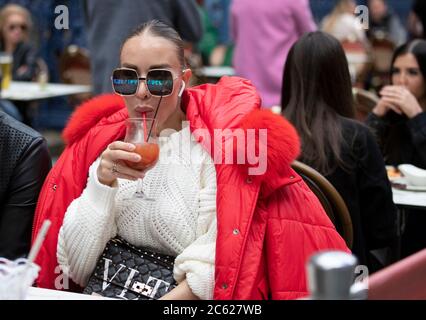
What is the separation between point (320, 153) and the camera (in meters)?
2.69

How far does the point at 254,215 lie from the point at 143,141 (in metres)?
0.33

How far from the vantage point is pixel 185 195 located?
6.42 ft

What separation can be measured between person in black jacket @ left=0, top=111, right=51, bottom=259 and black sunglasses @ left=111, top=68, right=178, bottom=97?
0.97 feet

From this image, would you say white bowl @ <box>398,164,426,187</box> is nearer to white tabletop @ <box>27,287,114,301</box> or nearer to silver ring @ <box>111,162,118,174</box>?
silver ring @ <box>111,162,118,174</box>

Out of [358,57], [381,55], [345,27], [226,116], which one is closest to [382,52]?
[381,55]

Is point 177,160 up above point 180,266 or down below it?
above

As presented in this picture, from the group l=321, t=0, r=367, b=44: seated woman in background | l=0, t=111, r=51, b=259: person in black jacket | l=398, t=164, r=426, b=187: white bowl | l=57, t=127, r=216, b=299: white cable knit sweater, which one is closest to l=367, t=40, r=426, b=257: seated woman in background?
l=398, t=164, r=426, b=187: white bowl

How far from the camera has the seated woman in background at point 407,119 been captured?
329cm

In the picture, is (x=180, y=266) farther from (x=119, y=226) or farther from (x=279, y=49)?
(x=279, y=49)

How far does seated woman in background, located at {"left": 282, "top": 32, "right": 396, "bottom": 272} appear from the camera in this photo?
2.70m

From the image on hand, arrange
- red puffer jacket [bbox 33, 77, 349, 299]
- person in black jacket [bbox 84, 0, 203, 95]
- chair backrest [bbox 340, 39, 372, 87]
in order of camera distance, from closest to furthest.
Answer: red puffer jacket [bbox 33, 77, 349, 299], person in black jacket [bbox 84, 0, 203, 95], chair backrest [bbox 340, 39, 372, 87]

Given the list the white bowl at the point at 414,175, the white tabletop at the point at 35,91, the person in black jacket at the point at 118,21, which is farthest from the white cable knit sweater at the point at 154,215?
the white tabletop at the point at 35,91
